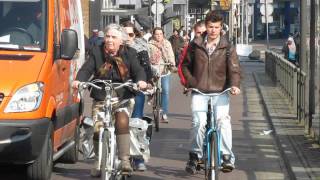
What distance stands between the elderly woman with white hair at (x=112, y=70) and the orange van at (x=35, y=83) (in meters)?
0.45

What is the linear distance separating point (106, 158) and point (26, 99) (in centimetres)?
109

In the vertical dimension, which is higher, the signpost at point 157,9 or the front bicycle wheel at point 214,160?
the signpost at point 157,9

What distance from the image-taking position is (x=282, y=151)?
1107cm

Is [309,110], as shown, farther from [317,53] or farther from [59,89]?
[59,89]

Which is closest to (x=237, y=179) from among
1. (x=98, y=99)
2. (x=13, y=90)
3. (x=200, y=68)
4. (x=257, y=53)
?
(x=200, y=68)

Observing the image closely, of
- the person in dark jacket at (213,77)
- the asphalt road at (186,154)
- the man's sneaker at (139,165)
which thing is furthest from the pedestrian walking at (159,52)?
the person in dark jacket at (213,77)

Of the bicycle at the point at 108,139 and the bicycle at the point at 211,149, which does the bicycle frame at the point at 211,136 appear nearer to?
the bicycle at the point at 211,149

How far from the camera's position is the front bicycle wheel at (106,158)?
747cm

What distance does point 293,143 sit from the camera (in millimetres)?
11539

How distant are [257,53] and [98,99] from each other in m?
41.4

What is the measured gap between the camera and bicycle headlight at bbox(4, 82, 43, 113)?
26.2 feet

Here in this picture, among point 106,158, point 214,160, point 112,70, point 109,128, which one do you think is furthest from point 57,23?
point 214,160

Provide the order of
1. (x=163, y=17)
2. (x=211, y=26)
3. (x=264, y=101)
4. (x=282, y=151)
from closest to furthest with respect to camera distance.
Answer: (x=211, y=26)
(x=282, y=151)
(x=264, y=101)
(x=163, y=17)

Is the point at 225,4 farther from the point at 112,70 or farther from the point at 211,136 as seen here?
the point at 211,136
